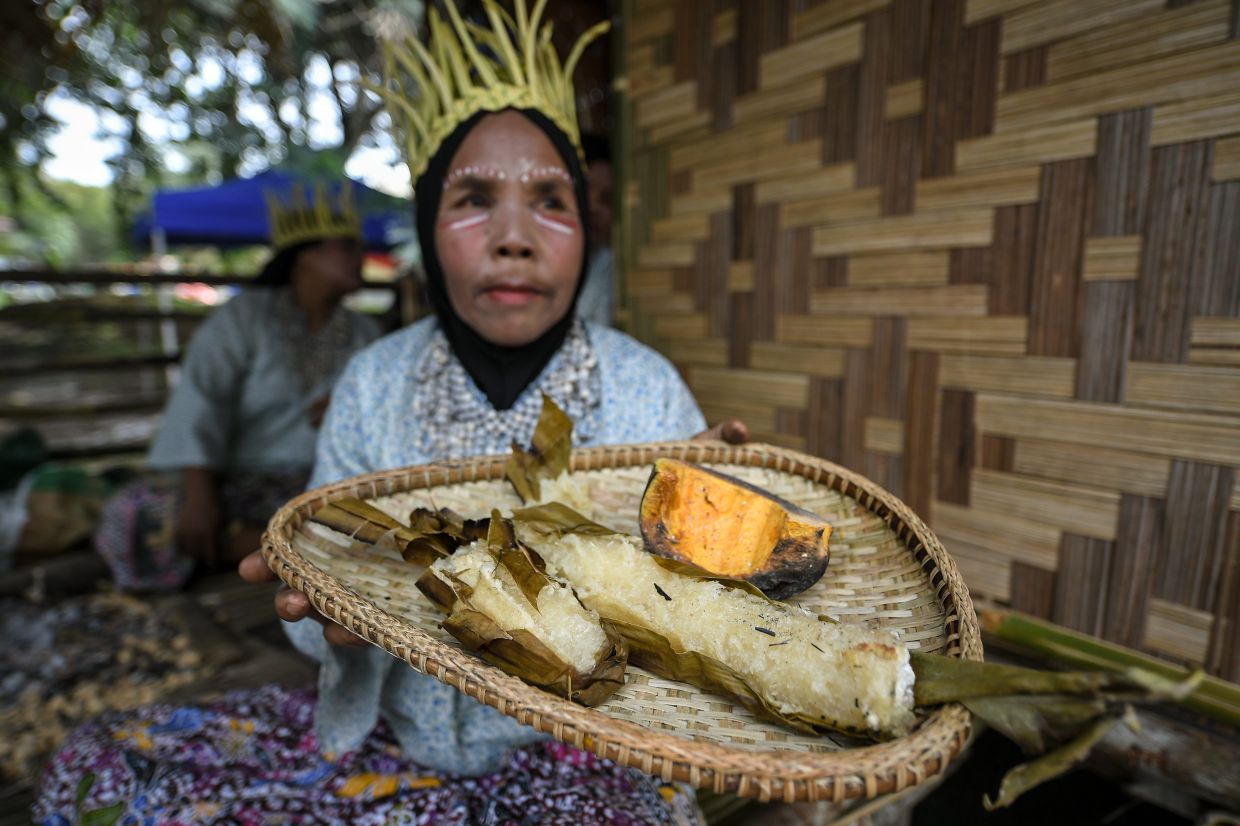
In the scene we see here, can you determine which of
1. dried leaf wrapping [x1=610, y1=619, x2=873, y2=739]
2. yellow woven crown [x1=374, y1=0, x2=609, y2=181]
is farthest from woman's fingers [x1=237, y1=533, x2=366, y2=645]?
yellow woven crown [x1=374, y1=0, x2=609, y2=181]

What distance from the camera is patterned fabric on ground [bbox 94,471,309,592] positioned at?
11.0 ft

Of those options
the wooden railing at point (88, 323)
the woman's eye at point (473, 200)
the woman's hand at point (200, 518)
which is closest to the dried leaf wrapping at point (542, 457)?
the woman's eye at point (473, 200)

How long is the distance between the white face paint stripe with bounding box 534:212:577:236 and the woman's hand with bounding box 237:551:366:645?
96 centimetres

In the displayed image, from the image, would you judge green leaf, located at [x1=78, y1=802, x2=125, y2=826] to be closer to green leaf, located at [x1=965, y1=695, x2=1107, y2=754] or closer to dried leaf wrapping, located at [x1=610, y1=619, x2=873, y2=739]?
dried leaf wrapping, located at [x1=610, y1=619, x2=873, y2=739]

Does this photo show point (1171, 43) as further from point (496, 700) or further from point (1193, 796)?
point (1193, 796)

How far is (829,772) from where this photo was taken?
0.64 m

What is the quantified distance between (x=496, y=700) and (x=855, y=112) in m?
1.96

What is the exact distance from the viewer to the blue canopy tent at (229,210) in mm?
7156

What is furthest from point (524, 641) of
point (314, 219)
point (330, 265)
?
point (314, 219)

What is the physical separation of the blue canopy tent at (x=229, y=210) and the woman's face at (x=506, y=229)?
5710 millimetres

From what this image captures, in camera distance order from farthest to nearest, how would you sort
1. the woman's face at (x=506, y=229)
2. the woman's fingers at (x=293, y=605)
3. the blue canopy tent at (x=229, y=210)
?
the blue canopy tent at (x=229, y=210)
the woman's face at (x=506, y=229)
the woman's fingers at (x=293, y=605)

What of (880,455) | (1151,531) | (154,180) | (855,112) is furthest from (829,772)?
(154,180)

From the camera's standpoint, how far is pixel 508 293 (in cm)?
159

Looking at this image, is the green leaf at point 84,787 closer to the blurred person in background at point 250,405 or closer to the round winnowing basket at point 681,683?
the round winnowing basket at point 681,683
